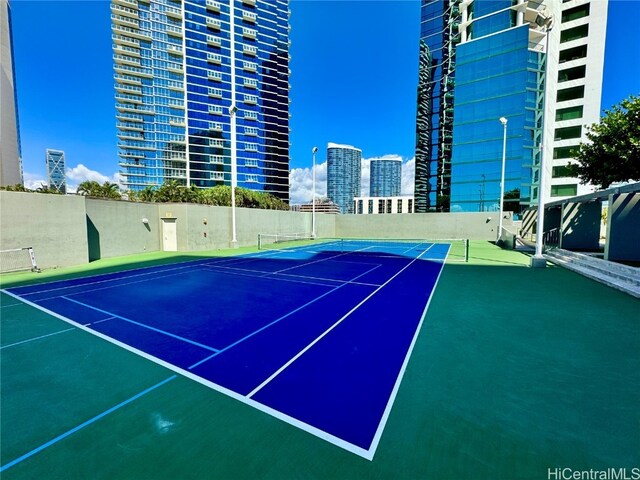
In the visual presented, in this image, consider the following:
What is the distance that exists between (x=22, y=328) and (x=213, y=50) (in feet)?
321

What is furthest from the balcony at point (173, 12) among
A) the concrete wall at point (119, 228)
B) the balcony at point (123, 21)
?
the concrete wall at point (119, 228)

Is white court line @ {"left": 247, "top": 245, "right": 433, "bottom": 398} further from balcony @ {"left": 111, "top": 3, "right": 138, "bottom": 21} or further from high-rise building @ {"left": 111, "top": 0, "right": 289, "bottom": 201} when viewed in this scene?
balcony @ {"left": 111, "top": 3, "right": 138, "bottom": 21}

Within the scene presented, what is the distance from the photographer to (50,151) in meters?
52.1

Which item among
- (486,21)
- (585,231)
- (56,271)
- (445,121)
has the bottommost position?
(56,271)

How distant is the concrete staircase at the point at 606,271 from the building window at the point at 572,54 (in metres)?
51.3

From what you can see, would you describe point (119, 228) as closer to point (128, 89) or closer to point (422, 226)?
point (422, 226)

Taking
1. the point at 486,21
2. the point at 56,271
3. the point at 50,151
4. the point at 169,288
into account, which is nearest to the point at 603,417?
the point at 169,288

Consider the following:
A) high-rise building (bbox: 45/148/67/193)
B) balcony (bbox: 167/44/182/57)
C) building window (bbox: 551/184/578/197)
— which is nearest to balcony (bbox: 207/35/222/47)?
balcony (bbox: 167/44/182/57)

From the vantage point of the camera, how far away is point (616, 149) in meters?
15.9

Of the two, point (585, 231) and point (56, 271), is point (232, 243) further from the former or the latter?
point (585, 231)

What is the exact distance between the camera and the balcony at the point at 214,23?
81.7 metres

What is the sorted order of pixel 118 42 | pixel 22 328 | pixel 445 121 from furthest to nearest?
pixel 118 42, pixel 445 121, pixel 22 328

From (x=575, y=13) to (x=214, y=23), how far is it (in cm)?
8255

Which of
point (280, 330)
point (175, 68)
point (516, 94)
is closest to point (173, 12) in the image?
point (175, 68)
